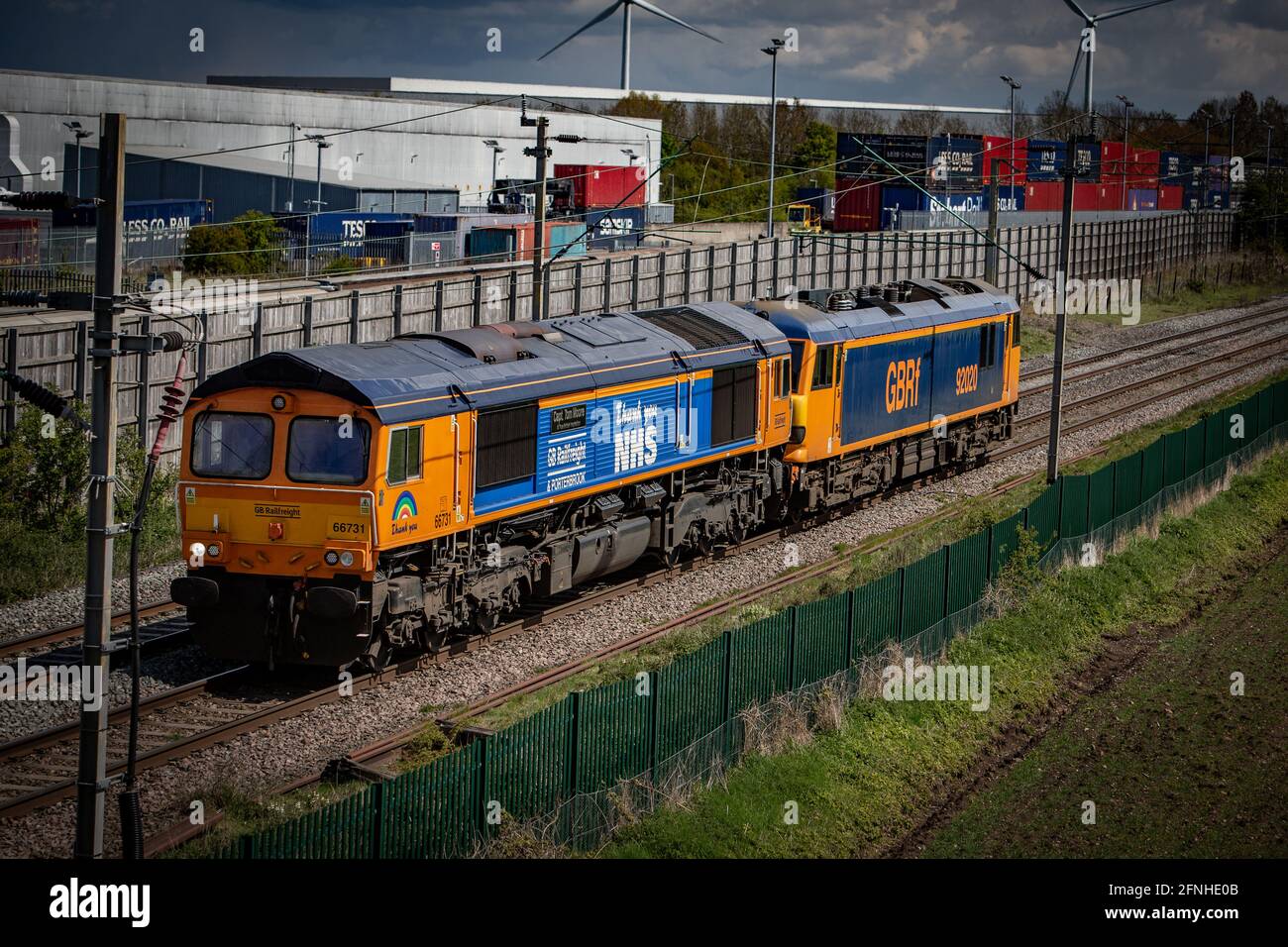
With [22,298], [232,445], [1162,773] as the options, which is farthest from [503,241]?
[22,298]

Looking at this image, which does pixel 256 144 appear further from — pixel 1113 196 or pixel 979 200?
pixel 1113 196

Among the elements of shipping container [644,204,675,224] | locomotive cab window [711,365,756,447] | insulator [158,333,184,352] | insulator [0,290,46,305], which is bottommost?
locomotive cab window [711,365,756,447]

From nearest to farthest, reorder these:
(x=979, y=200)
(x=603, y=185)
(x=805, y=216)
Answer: (x=603, y=185) → (x=805, y=216) → (x=979, y=200)

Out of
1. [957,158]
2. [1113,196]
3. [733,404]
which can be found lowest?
[733,404]

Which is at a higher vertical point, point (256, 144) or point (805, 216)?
point (256, 144)

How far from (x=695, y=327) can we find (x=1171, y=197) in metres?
86.4

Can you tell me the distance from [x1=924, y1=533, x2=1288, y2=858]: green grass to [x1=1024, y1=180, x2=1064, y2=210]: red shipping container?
65.4 m

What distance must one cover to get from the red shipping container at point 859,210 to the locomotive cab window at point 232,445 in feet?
211

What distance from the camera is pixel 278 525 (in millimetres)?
18172

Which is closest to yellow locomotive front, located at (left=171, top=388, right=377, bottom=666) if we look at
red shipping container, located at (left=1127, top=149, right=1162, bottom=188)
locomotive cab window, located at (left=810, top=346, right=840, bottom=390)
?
locomotive cab window, located at (left=810, top=346, right=840, bottom=390)

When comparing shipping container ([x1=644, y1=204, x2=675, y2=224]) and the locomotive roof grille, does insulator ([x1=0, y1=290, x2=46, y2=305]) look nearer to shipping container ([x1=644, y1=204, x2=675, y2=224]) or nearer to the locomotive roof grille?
the locomotive roof grille

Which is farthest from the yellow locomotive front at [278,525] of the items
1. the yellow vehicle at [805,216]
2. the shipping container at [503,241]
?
the yellow vehicle at [805,216]

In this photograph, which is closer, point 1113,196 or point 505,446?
point 505,446

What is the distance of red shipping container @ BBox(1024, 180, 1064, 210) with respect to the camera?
277ft
